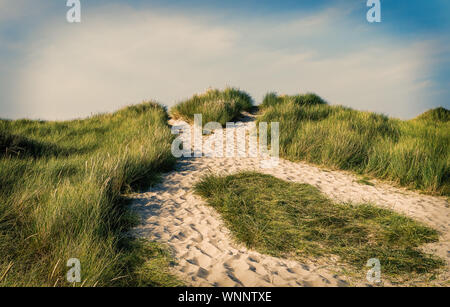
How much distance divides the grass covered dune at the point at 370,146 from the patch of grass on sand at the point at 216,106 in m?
Result: 1.82

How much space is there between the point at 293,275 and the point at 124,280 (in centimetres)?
170

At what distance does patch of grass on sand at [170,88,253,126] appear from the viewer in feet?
35.8

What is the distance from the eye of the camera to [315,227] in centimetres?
390

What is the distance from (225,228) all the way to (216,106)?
25.9ft

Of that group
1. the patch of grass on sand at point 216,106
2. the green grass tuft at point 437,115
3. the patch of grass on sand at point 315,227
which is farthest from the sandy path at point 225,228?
the green grass tuft at point 437,115

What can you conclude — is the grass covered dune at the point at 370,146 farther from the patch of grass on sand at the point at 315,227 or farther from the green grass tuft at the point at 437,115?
the green grass tuft at the point at 437,115

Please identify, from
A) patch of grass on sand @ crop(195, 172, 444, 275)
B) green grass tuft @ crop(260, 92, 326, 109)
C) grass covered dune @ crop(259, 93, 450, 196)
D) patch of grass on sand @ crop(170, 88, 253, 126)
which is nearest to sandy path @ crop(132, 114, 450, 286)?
patch of grass on sand @ crop(195, 172, 444, 275)

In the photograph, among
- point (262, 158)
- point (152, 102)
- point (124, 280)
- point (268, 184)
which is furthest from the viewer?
point (152, 102)

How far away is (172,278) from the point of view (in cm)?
260

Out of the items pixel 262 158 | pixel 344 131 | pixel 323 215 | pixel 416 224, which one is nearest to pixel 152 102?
pixel 262 158

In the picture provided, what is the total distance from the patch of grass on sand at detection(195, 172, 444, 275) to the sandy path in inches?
7.8

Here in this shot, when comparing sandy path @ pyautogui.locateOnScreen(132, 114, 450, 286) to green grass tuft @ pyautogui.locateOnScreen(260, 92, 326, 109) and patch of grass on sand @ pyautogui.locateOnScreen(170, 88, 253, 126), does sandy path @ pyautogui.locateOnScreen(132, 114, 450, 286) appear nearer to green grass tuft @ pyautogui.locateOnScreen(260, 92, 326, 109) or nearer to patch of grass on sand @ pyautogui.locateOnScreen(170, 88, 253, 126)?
patch of grass on sand @ pyautogui.locateOnScreen(170, 88, 253, 126)
